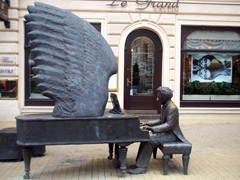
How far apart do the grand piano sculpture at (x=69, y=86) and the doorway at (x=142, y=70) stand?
581cm

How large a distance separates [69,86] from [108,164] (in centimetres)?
174

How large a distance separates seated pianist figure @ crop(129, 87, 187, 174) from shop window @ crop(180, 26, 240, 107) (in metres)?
5.58

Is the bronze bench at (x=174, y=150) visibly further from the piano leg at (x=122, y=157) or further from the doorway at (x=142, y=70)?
the doorway at (x=142, y=70)

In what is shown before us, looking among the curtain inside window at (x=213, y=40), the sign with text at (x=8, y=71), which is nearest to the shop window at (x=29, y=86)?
the sign with text at (x=8, y=71)

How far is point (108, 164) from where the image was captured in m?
5.17

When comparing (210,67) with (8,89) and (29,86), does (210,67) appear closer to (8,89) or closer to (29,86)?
(29,86)

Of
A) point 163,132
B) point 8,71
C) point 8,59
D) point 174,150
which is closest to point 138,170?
point 174,150

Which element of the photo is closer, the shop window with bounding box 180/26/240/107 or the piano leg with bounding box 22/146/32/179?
the piano leg with bounding box 22/146/32/179

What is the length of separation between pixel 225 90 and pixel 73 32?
26.0 feet

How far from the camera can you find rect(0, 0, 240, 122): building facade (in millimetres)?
9523

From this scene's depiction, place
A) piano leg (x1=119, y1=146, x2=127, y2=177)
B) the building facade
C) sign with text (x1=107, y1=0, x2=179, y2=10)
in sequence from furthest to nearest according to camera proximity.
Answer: sign with text (x1=107, y1=0, x2=179, y2=10) → the building facade → piano leg (x1=119, y1=146, x2=127, y2=177)

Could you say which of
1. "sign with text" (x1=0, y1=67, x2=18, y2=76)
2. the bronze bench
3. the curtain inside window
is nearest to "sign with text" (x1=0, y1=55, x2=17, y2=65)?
"sign with text" (x1=0, y1=67, x2=18, y2=76)

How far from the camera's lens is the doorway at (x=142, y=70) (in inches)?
402

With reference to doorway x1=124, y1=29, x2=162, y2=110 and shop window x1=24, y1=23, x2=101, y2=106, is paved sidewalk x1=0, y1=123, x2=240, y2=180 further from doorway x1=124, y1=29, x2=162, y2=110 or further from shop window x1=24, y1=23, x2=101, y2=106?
shop window x1=24, y1=23, x2=101, y2=106
